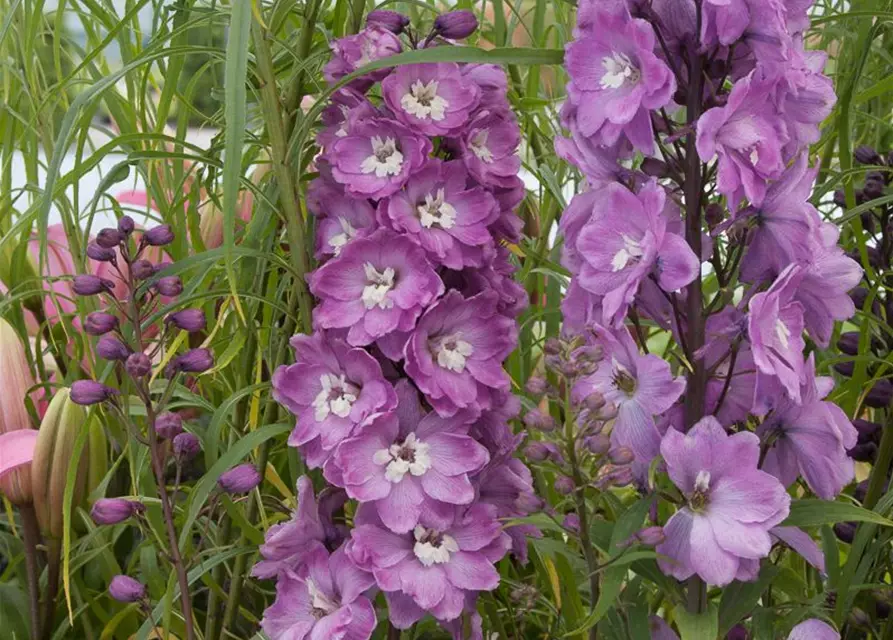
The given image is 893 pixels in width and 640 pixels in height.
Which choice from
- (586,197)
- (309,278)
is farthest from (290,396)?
(586,197)

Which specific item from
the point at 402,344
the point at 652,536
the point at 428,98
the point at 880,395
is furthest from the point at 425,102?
the point at 880,395

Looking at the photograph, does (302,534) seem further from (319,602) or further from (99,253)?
(99,253)

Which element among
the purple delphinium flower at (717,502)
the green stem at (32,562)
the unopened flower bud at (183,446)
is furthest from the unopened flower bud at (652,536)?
the green stem at (32,562)

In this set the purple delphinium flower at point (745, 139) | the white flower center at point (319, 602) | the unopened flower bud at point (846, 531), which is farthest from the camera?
the unopened flower bud at point (846, 531)

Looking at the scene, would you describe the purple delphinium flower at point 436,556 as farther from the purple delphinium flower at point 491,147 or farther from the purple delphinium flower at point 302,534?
the purple delphinium flower at point 491,147

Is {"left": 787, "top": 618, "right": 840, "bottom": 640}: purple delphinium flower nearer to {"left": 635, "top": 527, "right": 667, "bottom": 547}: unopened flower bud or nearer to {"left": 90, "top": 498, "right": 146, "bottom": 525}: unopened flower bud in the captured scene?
{"left": 635, "top": 527, "right": 667, "bottom": 547}: unopened flower bud

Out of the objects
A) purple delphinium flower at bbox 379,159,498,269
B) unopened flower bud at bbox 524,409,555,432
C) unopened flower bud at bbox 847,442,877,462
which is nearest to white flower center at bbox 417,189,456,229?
purple delphinium flower at bbox 379,159,498,269
